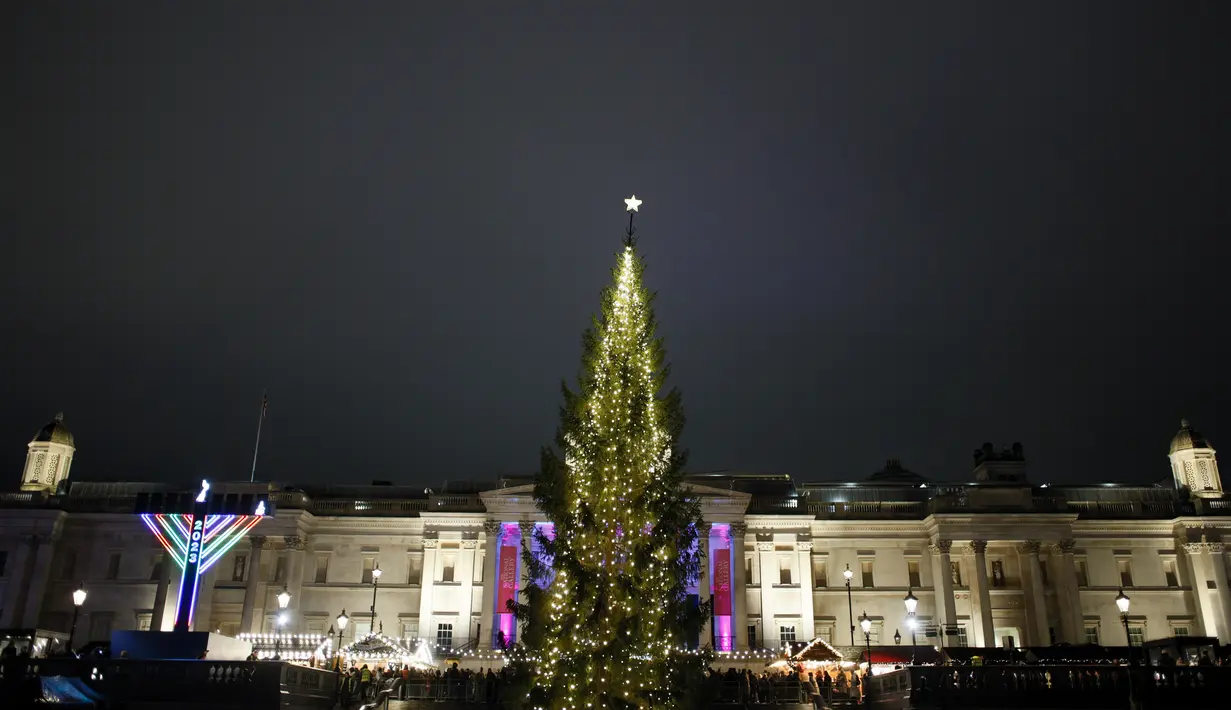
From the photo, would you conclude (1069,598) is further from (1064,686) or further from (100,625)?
(100,625)

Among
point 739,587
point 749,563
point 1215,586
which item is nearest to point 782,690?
point 739,587

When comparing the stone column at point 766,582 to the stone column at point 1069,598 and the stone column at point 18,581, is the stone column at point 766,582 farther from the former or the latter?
the stone column at point 18,581

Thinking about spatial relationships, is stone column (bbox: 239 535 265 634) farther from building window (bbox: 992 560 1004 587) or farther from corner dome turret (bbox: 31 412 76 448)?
building window (bbox: 992 560 1004 587)

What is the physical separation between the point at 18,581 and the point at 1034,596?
69.1 metres

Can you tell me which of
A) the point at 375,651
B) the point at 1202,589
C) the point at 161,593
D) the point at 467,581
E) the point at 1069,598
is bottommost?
the point at 375,651

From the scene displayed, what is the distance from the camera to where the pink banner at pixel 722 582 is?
2434 inches

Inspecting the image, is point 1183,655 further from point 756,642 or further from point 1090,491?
point 1090,491

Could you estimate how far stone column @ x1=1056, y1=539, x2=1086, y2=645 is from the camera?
2505 inches

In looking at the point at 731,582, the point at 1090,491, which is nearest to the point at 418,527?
the point at 731,582

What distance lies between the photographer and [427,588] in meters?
65.0

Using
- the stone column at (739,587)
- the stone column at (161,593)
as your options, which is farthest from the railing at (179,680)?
the stone column at (161,593)

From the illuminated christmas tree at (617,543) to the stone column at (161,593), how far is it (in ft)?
148

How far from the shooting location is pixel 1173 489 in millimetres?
72875

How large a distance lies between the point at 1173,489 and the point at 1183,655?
1378 inches
